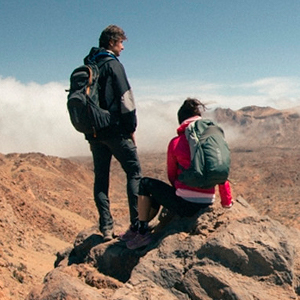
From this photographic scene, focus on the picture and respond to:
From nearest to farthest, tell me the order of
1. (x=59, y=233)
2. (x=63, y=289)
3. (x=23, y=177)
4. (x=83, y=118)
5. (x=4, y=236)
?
(x=63, y=289), (x=83, y=118), (x=4, y=236), (x=59, y=233), (x=23, y=177)

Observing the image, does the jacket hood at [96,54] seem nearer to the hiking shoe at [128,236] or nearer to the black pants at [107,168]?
the black pants at [107,168]

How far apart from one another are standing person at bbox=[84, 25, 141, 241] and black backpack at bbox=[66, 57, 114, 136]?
0.40ft

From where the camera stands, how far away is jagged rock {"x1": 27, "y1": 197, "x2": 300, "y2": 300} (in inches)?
143

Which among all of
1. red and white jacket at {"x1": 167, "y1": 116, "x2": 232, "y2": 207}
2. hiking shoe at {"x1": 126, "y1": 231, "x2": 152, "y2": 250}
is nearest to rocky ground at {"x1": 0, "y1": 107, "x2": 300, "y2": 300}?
red and white jacket at {"x1": 167, "y1": 116, "x2": 232, "y2": 207}

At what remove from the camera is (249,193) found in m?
28.4

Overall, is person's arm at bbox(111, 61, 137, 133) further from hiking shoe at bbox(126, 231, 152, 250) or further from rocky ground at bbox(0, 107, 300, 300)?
rocky ground at bbox(0, 107, 300, 300)

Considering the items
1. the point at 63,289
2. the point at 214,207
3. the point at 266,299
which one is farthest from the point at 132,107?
the point at 266,299

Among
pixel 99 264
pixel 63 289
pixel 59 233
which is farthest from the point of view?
pixel 59 233

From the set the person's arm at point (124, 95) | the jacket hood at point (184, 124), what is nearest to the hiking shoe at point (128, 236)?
the person's arm at point (124, 95)

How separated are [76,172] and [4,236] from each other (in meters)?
20.4

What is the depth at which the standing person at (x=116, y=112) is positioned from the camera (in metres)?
4.37

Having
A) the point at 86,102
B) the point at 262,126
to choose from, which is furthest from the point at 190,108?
the point at 262,126

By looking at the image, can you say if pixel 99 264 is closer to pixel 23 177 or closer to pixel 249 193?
pixel 23 177

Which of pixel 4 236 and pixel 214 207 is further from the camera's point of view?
pixel 4 236
